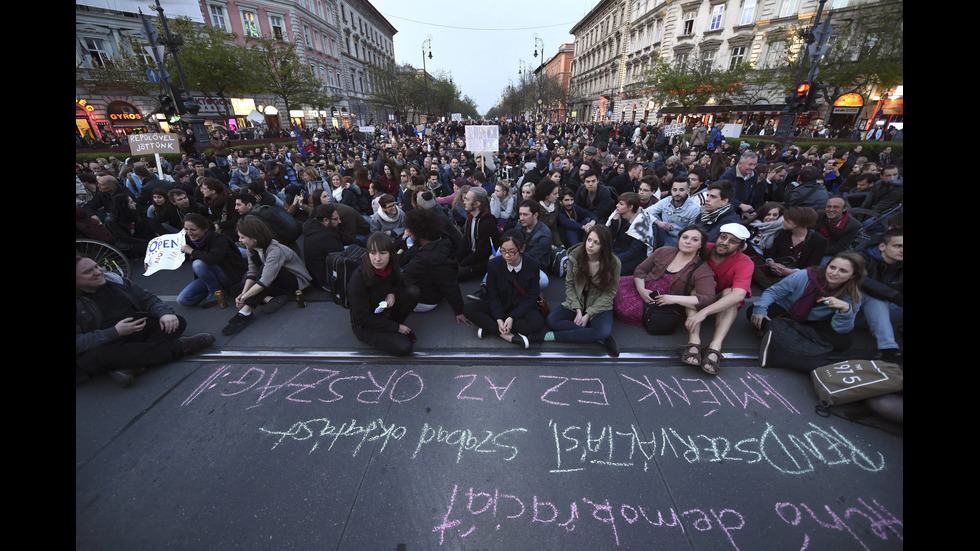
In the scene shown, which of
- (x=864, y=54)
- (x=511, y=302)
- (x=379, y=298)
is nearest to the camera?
(x=379, y=298)

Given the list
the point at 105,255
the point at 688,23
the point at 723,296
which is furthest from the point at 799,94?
the point at 688,23

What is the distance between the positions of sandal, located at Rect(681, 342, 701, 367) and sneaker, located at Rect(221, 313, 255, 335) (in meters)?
5.28

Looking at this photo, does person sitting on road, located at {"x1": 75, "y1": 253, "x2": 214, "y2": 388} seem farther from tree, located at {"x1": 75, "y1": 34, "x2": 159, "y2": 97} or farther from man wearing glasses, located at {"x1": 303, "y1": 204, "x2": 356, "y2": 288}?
tree, located at {"x1": 75, "y1": 34, "x2": 159, "y2": 97}

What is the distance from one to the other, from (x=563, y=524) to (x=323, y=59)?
54934 mm

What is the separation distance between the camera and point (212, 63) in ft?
86.2

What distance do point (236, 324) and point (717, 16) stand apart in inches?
1743

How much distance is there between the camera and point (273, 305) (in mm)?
4879

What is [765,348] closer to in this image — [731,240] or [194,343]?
[731,240]

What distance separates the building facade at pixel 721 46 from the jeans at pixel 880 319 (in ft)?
96.1

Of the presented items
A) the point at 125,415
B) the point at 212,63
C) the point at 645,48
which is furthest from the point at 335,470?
the point at 645,48

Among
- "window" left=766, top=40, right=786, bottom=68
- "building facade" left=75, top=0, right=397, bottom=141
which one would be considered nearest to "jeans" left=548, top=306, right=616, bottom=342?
"building facade" left=75, top=0, right=397, bottom=141

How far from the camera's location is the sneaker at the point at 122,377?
3.40m

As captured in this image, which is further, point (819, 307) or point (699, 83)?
point (699, 83)
